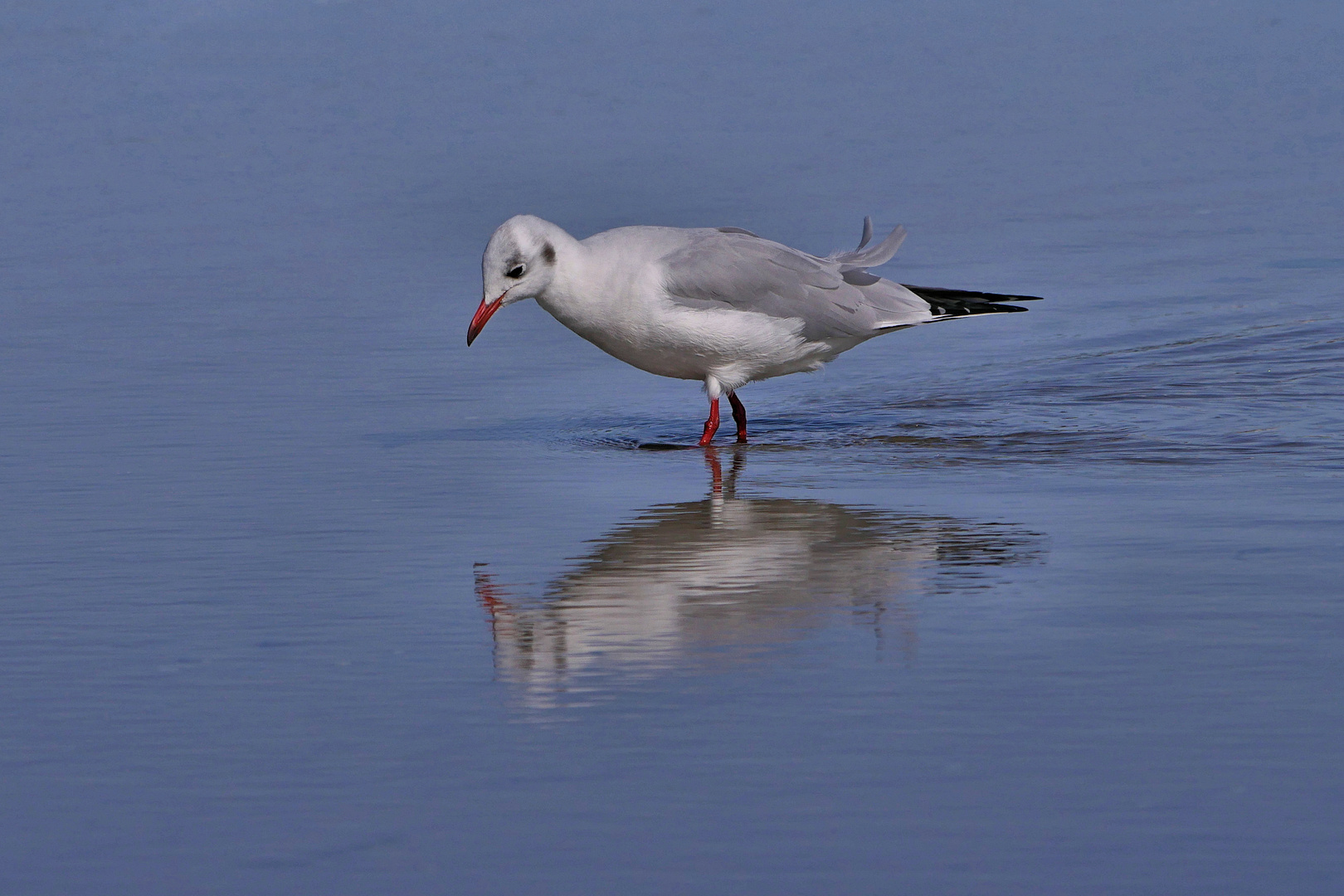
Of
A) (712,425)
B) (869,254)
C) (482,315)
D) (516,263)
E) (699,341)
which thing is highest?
(869,254)

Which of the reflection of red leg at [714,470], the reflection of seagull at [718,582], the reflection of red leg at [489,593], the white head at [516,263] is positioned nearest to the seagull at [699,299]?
the white head at [516,263]

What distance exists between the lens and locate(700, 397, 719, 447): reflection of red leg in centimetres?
825

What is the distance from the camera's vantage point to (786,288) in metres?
8.70

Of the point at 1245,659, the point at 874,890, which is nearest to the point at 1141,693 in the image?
the point at 1245,659

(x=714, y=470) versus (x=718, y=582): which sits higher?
(x=714, y=470)

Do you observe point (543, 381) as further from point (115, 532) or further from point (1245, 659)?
point (1245, 659)

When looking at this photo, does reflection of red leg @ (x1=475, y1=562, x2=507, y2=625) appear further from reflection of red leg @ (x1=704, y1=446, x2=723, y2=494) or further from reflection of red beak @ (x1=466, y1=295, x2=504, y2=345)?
reflection of red beak @ (x1=466, y1=295, x2=504, y2=345)

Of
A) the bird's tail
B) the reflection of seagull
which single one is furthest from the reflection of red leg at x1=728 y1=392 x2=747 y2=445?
the reflection of seagull

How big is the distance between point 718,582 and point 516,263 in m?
2.87

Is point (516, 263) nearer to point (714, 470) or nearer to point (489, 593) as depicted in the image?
point (714, 470)

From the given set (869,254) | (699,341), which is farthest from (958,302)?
(699,341)

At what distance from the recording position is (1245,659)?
4520 mm

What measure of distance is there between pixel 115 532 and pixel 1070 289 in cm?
678

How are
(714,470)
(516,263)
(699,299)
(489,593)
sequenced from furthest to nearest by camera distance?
1. (699,299)
2. (516,263)
3. (714,470)
4. (489,593)
